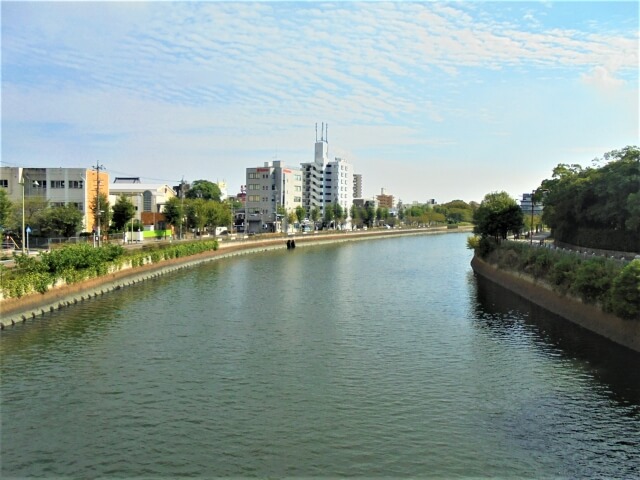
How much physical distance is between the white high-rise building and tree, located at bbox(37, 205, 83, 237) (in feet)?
267

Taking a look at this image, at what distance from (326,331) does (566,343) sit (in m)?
10.0

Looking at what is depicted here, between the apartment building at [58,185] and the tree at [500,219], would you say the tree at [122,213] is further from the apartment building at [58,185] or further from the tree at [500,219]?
the tree at [500,219]

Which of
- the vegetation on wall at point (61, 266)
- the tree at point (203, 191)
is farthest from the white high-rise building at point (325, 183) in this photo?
the vegetation on wall at point (61, 266)

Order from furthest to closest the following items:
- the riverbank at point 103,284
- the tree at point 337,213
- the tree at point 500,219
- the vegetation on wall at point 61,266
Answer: the tree at point 337,213
the tree at point 500,219
the vegetation on wall at point 61,266
the riverbank at point 103,284

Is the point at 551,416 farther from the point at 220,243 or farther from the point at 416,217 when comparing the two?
the point at 416,217

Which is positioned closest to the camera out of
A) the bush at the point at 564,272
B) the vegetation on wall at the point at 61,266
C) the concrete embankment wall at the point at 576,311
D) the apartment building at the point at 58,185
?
the concrete embankment wall at the point at 576,311

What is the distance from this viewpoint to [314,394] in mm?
16938

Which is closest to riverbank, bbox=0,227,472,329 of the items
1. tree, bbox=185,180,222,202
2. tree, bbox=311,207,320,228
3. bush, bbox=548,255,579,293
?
bush, bbox=548,255,579,293

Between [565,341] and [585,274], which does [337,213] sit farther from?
[565,341]

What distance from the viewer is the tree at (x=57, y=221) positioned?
48781 mm

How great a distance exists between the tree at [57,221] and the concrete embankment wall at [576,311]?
116 feet

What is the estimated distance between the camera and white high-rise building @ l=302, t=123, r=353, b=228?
437 feet

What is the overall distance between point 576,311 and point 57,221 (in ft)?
134

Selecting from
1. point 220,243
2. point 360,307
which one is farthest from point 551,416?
point 220,243
